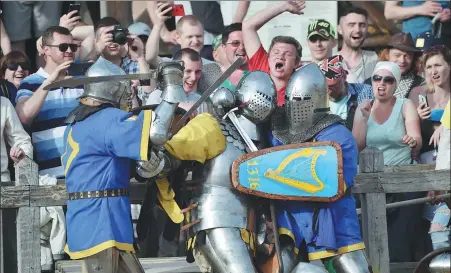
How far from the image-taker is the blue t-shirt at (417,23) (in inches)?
516

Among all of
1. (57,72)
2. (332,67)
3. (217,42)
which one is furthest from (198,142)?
(217,42)

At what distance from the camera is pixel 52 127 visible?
11.0 metres

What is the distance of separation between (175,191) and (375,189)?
63.9 inches

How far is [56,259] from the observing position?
430 inches

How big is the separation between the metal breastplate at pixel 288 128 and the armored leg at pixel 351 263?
2.83 ft

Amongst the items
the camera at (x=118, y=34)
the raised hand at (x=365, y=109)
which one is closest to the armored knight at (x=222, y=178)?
the raised hand at (x=365, y=109)

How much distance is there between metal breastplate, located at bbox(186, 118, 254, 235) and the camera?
973 centimetres

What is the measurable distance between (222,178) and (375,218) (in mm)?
1515

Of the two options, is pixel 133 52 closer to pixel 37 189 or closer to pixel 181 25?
pixel 181 25

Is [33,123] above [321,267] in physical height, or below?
above

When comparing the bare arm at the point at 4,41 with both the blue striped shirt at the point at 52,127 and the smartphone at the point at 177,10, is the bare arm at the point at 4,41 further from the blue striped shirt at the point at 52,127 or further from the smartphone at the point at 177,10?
the smartphone at the point at 177,10

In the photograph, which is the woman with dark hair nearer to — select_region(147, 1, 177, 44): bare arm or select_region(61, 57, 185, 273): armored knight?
select_region(147, 1, 177, 44): bare arm

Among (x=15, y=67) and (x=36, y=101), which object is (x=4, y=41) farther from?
(x=36, y=101)

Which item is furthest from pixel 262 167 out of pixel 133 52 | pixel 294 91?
pixel 133 52
